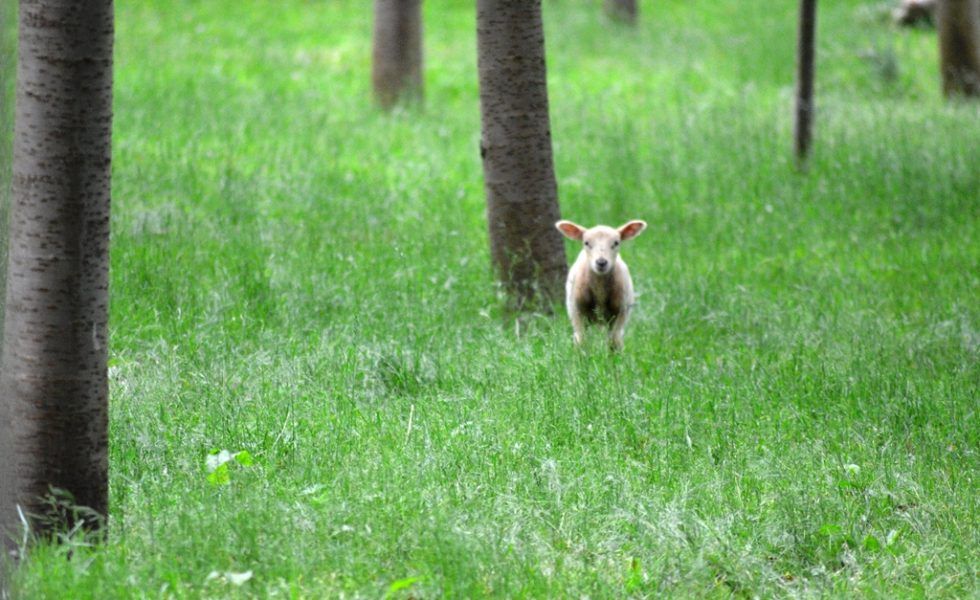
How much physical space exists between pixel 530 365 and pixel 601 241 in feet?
3.83

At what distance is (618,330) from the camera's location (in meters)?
7.94

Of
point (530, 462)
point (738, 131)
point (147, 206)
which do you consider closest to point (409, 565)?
point (530, 462)

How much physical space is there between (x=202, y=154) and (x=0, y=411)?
306 inches

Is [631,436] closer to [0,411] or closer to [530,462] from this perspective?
[530,462]

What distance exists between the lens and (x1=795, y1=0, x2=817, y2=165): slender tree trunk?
13102 millimetres

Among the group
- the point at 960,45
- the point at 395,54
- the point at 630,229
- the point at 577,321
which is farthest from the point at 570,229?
the point at 960,45

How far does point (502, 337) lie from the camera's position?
795cm

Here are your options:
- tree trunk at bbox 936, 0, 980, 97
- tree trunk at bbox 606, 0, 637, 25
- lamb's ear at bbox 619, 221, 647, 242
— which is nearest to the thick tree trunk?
lamb's ear at bbox 619, 221, 647, 242

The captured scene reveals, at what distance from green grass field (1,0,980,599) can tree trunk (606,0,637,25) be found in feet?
26.5

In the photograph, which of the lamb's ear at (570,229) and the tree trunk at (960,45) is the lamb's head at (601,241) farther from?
the tree trunk at (960,45)

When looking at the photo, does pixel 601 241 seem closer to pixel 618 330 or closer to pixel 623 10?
pixel 618 330

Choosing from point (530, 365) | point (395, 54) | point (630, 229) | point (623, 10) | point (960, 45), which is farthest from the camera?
point (623, 10)

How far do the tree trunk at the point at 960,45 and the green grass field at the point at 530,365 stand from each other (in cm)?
84

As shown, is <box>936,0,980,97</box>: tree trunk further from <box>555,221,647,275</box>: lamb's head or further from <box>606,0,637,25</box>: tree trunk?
<box>555,221,647,275</box>: lamb's head
